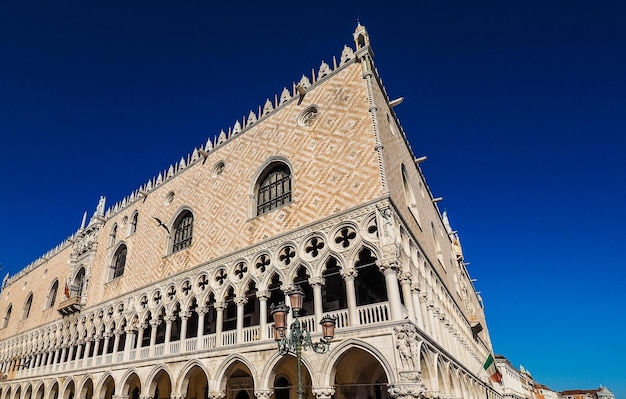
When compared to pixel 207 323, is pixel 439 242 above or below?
above

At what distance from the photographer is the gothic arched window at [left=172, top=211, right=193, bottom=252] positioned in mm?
17008

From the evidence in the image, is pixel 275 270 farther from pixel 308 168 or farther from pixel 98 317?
pixel 98 317

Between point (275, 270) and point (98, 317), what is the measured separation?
12202 mm

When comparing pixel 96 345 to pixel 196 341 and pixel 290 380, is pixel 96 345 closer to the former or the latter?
pixel 196 341

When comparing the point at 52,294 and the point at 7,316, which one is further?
the point at 7,316

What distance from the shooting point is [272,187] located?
14.3m

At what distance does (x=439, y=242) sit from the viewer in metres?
19.1

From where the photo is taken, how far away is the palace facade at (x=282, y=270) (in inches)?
401

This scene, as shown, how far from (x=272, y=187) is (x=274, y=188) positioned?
0.14 meters

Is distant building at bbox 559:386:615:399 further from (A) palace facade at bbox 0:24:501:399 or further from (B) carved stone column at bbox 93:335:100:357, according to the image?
(B) carved stone column at bbox 93:335:100:357

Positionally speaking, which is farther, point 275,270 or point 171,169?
point 171,169

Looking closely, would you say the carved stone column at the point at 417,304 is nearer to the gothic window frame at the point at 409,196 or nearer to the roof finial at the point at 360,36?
the gothic window frame at the point at 409,196

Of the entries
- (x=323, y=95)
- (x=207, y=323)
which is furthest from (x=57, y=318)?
(x=323, y=95)

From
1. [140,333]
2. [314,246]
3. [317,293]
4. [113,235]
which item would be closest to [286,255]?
[314,246]
